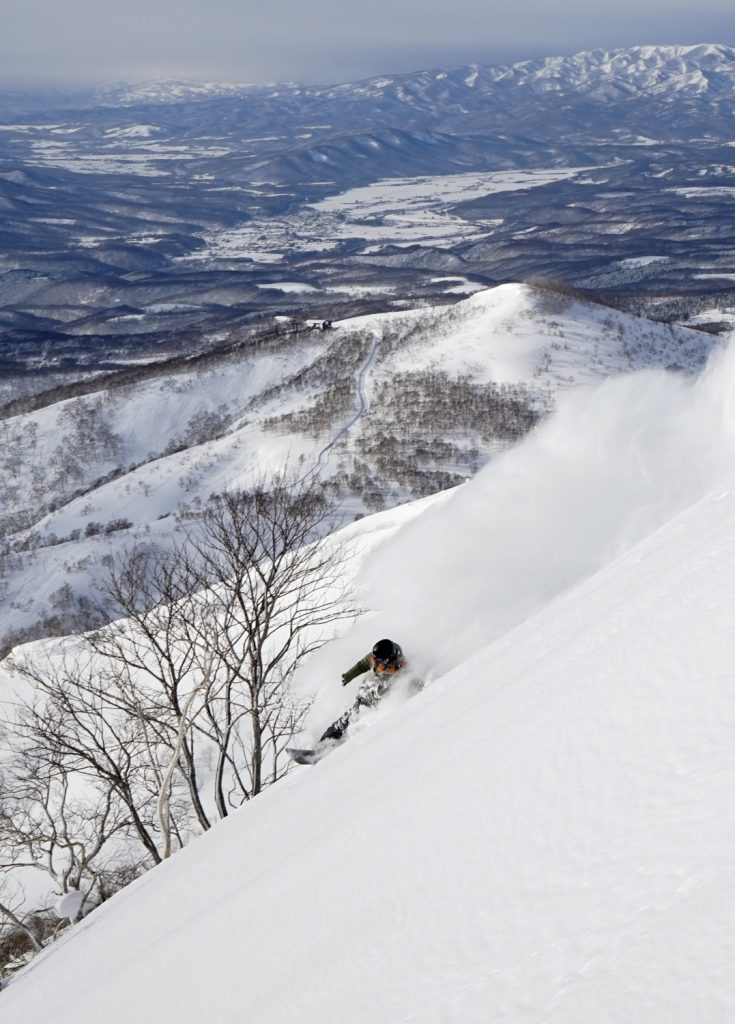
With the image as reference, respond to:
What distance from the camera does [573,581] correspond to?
13.6m

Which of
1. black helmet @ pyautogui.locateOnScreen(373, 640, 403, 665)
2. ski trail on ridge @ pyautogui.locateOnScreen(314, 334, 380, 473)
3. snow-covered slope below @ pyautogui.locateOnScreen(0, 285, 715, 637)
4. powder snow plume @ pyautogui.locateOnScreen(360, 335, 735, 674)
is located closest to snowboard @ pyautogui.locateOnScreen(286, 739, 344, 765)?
black helmet @ pyautogui.locateOnScreen(373, 640, 403, 665)

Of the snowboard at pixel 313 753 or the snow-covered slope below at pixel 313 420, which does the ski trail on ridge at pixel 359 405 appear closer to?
the snow-covered slope below at pixel 313 420

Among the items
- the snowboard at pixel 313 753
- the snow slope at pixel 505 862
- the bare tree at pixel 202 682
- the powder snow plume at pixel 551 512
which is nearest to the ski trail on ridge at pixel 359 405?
the bare tree at pixel 202 682

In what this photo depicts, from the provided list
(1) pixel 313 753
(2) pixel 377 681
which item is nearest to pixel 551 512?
(2) pixel 377 681

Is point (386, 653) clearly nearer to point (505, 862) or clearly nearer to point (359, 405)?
point (505, 862)

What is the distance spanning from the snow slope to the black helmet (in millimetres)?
5190

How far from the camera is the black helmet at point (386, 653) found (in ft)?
41.3

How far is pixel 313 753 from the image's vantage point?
1229cm

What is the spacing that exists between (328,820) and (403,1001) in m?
2.50

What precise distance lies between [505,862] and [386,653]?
971 centimetres

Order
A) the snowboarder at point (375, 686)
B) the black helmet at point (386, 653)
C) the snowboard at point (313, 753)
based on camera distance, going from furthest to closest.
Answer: the black helmet at point (386, 653) < the snowboarder at point (375, 686) < the snowboard at point (313, 753)

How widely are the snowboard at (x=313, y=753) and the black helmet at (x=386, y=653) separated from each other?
50.0 inches

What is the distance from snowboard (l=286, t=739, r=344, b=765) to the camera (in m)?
12.1

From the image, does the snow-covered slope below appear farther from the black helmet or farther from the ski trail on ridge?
the black helmet
